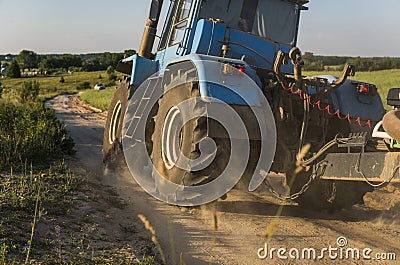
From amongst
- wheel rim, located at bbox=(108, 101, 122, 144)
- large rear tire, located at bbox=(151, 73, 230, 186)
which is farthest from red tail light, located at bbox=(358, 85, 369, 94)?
wheel rim, located at bbox=(108, 101, 122, 144)

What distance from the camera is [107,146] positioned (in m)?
8.21

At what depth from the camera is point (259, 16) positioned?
620cm

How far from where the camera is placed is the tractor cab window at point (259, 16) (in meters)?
5.96

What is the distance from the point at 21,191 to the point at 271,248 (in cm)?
281

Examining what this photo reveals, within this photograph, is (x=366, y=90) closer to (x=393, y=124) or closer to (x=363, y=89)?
(x=363, y=89)

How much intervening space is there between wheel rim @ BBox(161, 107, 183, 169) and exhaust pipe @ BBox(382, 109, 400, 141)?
243cm

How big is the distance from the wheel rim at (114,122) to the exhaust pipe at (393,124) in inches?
215

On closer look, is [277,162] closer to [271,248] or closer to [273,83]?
[273,83]

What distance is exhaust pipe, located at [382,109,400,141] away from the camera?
311cm

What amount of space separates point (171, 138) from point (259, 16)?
2308 mm

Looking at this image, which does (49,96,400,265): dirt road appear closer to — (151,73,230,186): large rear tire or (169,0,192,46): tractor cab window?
(151,73,230,186): large rear tire

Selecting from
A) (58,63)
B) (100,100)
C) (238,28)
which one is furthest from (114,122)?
(58,63)

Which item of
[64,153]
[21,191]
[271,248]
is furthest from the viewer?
[64,153]

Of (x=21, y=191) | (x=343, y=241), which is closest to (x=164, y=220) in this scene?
(x=21, y=191)
